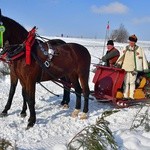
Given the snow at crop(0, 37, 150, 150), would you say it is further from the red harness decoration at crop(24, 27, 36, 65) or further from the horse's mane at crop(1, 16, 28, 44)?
the horse's mane at crop(1, 16, 28, 44)

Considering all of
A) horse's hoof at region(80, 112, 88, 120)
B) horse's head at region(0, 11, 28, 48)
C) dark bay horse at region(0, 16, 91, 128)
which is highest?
horse's head at region(0, 11, 28, 48)

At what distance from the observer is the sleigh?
26.4ft

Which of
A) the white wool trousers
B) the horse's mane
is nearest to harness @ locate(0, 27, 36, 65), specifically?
the horse's mane

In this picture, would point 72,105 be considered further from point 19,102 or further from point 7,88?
point 7,88

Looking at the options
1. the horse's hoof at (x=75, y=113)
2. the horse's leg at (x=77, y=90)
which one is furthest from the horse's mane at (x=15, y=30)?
the horse's hoof at (x=75, y=113)

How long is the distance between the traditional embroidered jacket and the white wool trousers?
0.54 feet

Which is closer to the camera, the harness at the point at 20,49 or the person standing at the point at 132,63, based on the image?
the harness at the point at 20,49

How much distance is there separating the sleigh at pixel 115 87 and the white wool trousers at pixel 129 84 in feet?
0.33

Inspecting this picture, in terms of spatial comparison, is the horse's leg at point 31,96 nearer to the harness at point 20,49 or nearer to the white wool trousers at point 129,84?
the harness at point 20,49

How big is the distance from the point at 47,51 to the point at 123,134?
7.27ft

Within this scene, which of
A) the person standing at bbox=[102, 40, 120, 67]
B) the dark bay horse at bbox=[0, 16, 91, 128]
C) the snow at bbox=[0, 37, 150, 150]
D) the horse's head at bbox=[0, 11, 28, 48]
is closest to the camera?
the snow at bbox=[0, 37, 150, 150]

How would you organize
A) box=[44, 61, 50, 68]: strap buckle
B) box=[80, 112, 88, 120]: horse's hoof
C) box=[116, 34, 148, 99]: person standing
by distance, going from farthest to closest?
box=[116, 34, 148, 99]: person standing → box=[80, 112, 88, 120]: horse's hoof → box=[44, 61, 50, 68]: strap buckle

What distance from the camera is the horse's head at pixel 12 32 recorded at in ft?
19.9

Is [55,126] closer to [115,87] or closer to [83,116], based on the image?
[83,116]
